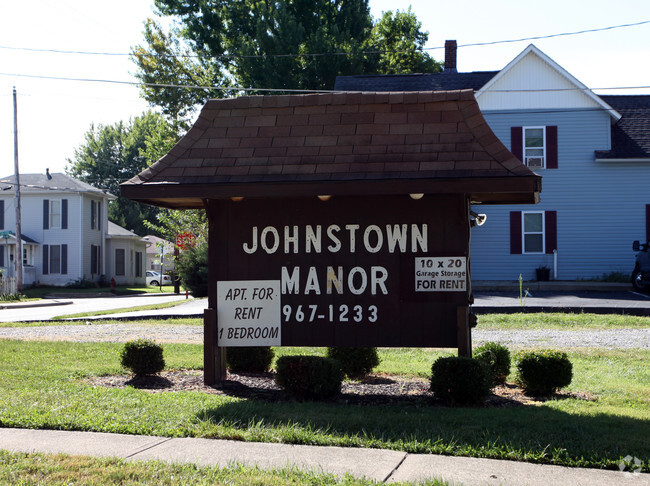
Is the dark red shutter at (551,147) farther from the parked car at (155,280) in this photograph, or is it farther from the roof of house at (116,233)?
the parked car at (155,280)

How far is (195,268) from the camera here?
26203mm

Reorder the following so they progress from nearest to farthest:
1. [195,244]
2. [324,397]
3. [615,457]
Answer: [615,457]
[324,397]
[195,244]

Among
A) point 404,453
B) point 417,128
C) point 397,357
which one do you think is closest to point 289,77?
point 397,357

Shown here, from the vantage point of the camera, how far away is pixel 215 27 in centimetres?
3944

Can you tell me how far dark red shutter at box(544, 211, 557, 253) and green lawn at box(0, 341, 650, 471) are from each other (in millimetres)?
17982

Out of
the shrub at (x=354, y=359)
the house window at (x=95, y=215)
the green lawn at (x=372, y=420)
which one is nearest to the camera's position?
the green lawn at (x=372, y=420)

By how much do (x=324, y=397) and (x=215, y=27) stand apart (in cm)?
3444

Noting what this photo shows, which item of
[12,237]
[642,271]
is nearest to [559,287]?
[642,271]

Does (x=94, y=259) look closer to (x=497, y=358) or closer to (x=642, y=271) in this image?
(x=642, y=271)

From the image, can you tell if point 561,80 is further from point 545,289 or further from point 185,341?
point 185,341

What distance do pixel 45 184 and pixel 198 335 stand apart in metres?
33.5

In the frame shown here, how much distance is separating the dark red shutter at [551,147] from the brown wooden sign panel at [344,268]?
20.0m

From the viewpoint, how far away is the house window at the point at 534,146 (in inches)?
1080

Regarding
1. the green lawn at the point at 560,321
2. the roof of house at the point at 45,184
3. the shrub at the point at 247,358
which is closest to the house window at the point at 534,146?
the green lawn at the point at 560,321
